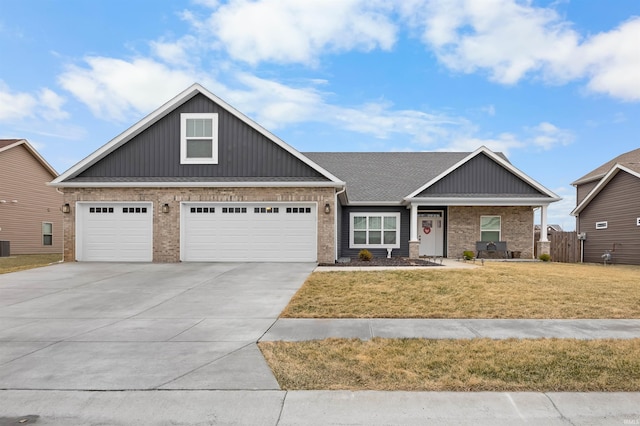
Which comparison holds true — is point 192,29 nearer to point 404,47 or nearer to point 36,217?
point 404,47

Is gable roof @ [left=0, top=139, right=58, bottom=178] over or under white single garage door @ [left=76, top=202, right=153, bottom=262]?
over

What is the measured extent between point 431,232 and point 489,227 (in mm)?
2896

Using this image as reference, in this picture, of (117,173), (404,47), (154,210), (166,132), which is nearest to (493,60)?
(404,47)

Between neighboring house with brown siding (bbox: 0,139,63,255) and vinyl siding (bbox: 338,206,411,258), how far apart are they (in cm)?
1855

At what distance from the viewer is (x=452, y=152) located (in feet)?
89.5

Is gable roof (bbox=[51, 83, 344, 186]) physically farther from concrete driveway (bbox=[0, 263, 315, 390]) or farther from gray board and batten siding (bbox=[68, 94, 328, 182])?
concrete driveway (bbox=[0, 263, 315, 390])

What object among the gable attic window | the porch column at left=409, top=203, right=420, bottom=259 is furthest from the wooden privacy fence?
the gable attic window

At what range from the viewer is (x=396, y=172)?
24.4 m

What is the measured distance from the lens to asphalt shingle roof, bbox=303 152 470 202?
71.6 feet

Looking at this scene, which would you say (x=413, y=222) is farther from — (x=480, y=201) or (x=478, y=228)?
(x=478, y=228)

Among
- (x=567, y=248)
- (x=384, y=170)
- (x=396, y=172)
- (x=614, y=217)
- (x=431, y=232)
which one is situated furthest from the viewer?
(x=384, y=170)

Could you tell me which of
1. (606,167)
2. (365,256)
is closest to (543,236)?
(365,256)

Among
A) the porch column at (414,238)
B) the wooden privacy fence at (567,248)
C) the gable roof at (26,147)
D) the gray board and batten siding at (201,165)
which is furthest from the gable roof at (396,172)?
the gable roof at (26,147)

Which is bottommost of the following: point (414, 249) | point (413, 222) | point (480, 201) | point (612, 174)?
point (414, 249)
